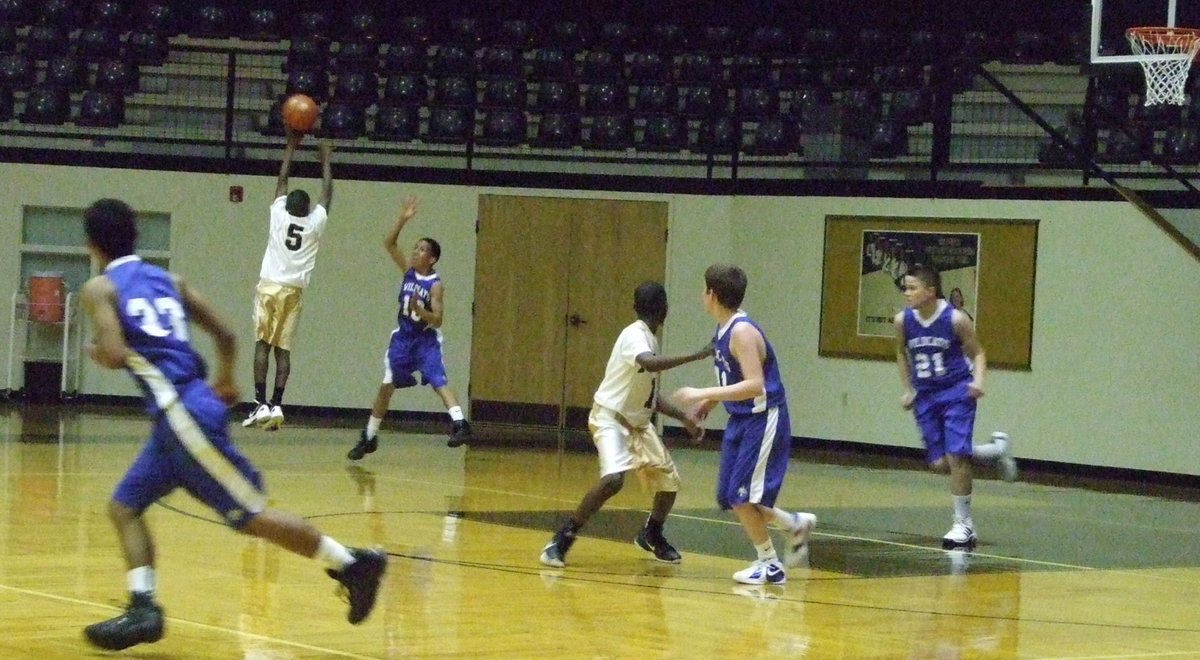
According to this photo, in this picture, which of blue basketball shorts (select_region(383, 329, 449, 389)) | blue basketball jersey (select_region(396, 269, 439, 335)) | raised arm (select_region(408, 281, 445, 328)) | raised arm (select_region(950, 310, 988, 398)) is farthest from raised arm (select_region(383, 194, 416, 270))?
raised arm (select_region(950, 310, 988, 398))

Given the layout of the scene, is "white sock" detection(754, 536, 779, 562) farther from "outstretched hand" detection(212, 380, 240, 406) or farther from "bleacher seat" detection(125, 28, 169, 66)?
"bleacher seat" detection(125, 28, 169, 66)

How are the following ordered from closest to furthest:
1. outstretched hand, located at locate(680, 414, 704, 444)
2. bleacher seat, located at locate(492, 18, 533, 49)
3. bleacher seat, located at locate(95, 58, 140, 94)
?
outstretched hand, located at locate(680, 414, 704, 444) < bleacher seat, located at locate(95, 58, 140, 94) < bleacher seat, located at locate(492, 18, 533, 49)

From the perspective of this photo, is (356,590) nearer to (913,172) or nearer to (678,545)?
(678,545)

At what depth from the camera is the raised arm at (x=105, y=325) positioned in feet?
20.0

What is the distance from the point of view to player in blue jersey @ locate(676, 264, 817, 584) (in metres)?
8.63

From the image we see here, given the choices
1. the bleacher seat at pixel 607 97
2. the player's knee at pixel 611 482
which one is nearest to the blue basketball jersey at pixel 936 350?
the player's knee at pixel 611 482

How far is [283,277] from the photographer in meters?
14.2

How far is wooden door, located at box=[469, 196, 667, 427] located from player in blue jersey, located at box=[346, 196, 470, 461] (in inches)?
196

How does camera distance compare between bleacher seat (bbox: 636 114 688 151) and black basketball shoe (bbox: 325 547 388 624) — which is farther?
bleacher seat (bbox: 636 114 688 151)

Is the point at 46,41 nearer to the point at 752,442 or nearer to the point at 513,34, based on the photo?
the point at 513,34

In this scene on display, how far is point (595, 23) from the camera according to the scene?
2281 centimetres

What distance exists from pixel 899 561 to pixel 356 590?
4.49m

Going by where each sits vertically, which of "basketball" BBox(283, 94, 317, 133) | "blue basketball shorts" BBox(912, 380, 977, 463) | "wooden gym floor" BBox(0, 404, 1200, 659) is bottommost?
"wooden gym floor" BBox(0, 404, 1200, 659)

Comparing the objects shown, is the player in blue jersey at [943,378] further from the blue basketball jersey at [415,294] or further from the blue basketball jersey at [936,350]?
the blue basketball jersey at [415,294]
